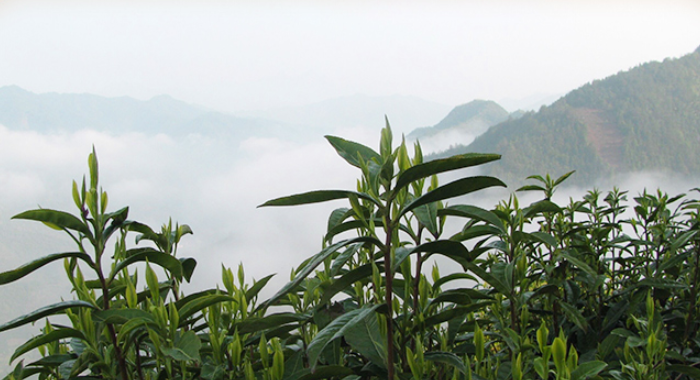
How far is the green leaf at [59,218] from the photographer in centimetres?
66

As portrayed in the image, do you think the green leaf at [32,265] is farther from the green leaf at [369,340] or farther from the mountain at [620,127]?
the mountain at [620,127]

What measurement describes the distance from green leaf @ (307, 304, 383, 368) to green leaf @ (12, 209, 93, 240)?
0.39 m

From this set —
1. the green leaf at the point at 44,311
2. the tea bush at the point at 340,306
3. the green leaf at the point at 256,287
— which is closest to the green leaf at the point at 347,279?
the tea bush at the point at 340,306

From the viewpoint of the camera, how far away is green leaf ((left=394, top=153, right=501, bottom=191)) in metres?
0.52

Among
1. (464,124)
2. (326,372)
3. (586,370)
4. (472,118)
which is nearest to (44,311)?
(326,372)

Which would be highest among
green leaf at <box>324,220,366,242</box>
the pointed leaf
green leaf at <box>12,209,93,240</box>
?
green leaf at <box>12,209,93,240</box>

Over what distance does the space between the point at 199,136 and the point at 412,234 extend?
1566 cm

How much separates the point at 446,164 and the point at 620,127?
20.2m

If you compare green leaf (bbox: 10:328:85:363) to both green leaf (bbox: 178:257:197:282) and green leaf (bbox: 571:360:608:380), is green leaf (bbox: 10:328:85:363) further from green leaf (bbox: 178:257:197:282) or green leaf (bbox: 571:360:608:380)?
green leaf (bbox: 571:360:608:380)

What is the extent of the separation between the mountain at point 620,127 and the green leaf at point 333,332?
46.6ft

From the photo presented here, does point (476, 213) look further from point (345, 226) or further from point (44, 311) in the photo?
point (44, 311)

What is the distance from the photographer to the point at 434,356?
0.63 meters

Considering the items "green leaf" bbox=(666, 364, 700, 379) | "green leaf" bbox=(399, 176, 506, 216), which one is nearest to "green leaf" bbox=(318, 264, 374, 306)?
"green leaf" bbox=(399, 176, 506, 216)

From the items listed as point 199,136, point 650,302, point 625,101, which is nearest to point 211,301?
point 650,302
